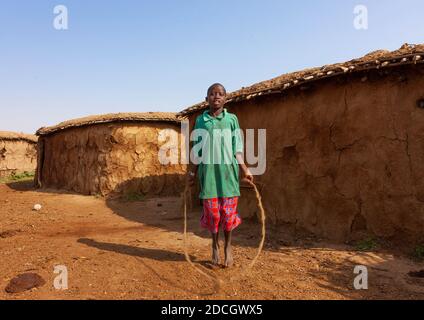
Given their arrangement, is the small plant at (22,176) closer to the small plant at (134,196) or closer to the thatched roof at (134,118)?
the thatched roof at (134,118)

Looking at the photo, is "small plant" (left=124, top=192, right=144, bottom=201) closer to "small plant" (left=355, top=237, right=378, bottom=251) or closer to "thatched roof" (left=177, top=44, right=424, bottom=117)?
"thatched roof" (left=177, top=44, right=424, bottom=117)

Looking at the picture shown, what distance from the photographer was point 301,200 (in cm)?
577

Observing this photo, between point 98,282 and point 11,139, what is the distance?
20688 millimetres

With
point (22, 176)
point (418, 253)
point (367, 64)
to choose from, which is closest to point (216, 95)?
point (367, 64)

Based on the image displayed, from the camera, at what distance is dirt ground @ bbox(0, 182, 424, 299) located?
10.5ft

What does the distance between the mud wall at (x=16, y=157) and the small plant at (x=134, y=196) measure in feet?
43.5

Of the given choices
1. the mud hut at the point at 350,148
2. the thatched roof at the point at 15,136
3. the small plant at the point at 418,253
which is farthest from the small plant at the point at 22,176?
the small plant at the point at 418,253

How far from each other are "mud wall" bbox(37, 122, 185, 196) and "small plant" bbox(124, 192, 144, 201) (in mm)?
105

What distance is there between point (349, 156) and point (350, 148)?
0.12m

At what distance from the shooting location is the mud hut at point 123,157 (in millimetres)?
11758

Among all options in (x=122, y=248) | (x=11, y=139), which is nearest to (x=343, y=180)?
(x=122, y=248)

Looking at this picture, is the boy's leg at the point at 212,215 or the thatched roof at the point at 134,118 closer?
the boy's leg at the point at 212,215

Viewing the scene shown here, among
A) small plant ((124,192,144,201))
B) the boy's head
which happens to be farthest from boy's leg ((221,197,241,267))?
small plant ((124,192,144,201))

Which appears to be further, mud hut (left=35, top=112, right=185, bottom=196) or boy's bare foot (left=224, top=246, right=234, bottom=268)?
mud hut (left=35, top=112, right=185, bottom=196)
